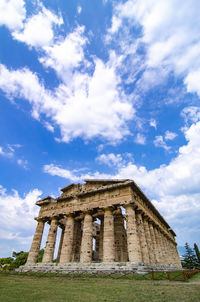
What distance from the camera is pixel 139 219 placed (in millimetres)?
19875

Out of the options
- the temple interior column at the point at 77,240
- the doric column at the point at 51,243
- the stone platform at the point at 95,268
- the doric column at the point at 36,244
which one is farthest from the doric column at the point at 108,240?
the doric column at the point at 36,244

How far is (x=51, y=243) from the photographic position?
71.0ft

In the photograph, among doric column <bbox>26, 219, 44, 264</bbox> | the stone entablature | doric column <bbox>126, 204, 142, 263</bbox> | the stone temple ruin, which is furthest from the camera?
doric column <bbox>26, 219, 44, 264</bbox>

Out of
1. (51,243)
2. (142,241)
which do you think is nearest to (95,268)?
(142,241)

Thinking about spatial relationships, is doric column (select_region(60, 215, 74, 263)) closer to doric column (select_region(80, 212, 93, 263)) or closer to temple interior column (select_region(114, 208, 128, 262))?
doric column (select_region(80, 212, 93, 263))

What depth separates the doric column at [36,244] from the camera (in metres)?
21.8

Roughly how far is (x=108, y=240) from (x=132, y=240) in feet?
8.20

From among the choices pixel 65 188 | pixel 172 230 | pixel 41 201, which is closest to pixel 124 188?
pixel 65 188

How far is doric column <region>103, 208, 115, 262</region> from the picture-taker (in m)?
16.6

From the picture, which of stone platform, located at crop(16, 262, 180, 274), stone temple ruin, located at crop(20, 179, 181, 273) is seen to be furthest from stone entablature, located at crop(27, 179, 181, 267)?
stone platform, located at crop(16, 262, 180, 274)

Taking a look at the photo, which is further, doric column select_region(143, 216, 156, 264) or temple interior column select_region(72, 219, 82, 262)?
temple interior column select_region(72, 219, 82, 262)

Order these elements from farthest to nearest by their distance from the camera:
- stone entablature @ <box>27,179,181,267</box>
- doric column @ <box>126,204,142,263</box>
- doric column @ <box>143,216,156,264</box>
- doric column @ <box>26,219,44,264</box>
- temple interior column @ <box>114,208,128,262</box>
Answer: doric column @ <box>26,219,44,264</box>, temple interior column @ <box>114,208,128,262</box>, doric column @ <box>143,216,156,264</box>, stone entablature @ <box>27,179,181,267</box>, doric column @ <box>126,204,142,263</box>

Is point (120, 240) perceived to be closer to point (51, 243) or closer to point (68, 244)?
point (68, 244)

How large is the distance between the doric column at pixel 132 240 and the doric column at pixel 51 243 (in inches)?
406
